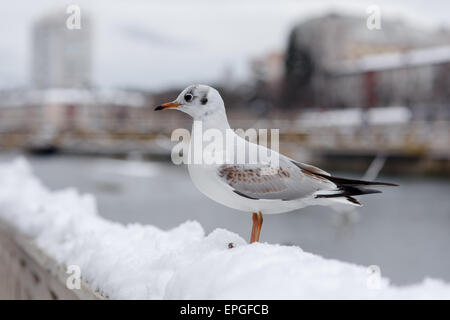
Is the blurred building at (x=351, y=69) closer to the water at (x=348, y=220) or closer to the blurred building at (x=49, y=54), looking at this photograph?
the blurred building at (x=49, y=54)

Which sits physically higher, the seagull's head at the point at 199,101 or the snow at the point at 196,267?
the seagull's head at the point at 199,101

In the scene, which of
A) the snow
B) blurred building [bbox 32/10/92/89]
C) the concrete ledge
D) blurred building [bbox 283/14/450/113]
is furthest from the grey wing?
blurred building [bbox 32/10/92/89]

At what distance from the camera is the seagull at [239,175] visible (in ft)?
5.01

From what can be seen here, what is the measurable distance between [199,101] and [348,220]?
1125 centimetres

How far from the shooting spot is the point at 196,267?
1.44 meters

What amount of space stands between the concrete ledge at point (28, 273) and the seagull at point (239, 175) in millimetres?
644

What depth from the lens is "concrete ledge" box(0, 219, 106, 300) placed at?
2.09 meters

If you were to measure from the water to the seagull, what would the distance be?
6823 millimetres

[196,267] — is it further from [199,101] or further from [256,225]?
[199,101]

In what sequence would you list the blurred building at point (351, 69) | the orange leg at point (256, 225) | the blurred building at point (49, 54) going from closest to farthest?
the orange leg at point (256, 225) → the blurred building at point (351, 69) → the blurred building at point (49, 54)

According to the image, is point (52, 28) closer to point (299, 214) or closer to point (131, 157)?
point (131, 157)

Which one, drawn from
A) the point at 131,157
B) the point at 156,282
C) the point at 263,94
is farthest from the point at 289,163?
the point at 263,94

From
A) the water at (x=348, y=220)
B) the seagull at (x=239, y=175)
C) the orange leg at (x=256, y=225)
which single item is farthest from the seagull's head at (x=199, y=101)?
the water at (x=348, y=220)
